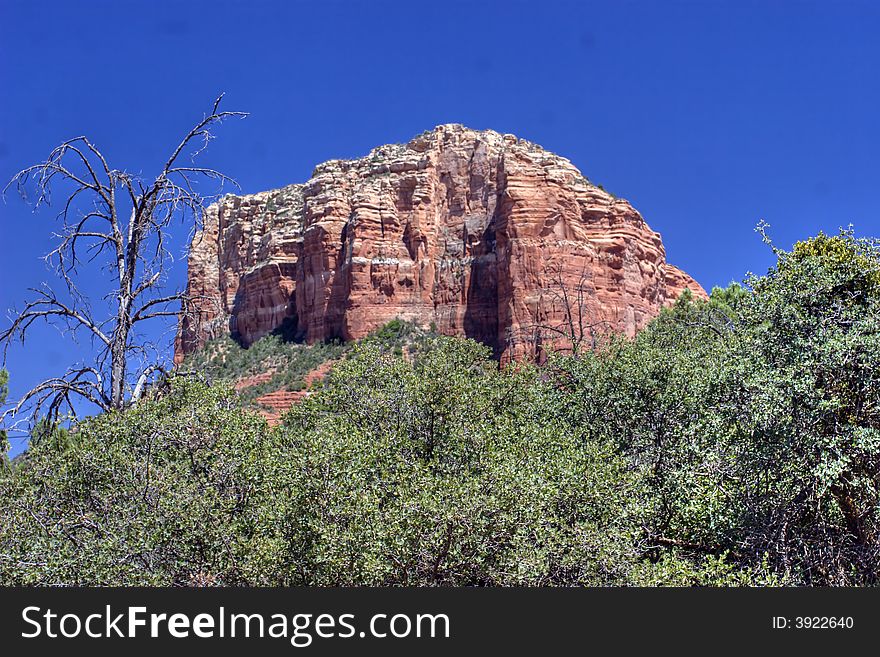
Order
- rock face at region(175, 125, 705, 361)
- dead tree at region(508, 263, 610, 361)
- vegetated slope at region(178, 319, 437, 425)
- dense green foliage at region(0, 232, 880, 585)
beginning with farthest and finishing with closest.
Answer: rock face at region(175, 125, 705, 361), dead tree at region(508, 263, 610, 361), vegetated slope at region(178, 319, 437, 425), dense green foliage at region(0, 232, 880, 585)

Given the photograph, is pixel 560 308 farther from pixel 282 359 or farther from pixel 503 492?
pixel 503 492

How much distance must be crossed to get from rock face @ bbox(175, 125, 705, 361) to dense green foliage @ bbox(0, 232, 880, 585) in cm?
6340

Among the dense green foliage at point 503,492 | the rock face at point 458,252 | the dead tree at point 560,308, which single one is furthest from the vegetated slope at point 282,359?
the dense green foliage at point 503,492

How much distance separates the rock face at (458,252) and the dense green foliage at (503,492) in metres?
63.4

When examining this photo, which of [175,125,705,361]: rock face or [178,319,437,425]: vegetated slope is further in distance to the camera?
[175,125,705,361]: rock face

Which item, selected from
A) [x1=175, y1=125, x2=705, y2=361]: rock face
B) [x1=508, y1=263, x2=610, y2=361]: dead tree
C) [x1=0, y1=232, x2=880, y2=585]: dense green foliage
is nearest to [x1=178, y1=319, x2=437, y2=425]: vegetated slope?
[x1=175, y1=125, x2=705, y2=361]: rock face

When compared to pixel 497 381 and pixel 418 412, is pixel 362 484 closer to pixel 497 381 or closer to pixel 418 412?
pixel 418 412

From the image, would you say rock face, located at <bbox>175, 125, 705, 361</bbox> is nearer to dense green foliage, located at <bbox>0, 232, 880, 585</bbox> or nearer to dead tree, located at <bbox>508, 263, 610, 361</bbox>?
dead tree, located at <bbox>508, 263, 610, 361</bbox>

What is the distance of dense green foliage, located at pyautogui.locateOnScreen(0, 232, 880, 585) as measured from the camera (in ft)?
40.7

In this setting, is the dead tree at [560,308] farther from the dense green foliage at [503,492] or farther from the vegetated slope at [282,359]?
the dense green foliage at [503,492]

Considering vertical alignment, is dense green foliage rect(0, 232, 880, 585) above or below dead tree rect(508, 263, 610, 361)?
below

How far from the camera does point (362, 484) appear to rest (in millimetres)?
13477

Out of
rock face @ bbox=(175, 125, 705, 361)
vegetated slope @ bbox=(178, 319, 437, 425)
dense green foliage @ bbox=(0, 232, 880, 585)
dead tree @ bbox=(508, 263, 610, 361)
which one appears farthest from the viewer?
rock face @ bbox=(175, 125, 705, 361)

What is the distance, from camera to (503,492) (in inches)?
509
